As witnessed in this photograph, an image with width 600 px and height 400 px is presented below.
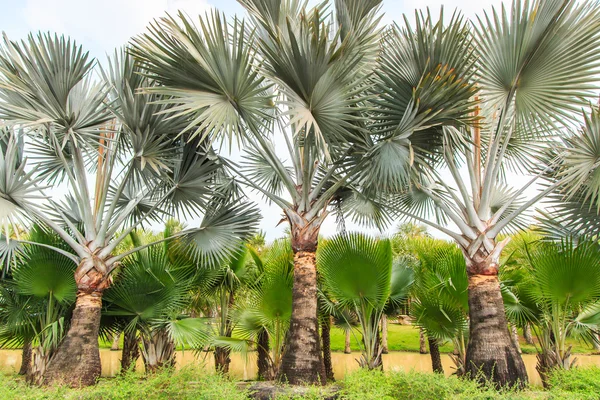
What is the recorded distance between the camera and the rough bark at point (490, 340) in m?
5.66

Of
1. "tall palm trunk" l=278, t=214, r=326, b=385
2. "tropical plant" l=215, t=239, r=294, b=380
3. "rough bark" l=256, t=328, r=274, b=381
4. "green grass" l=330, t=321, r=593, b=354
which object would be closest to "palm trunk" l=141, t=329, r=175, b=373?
"tropical plant" l=215, t=239, r=294, b=380

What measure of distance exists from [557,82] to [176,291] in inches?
278

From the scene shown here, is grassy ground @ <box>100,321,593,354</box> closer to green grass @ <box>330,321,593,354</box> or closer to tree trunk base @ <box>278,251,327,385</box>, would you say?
green grass @ <box>330,321,593,354</box>

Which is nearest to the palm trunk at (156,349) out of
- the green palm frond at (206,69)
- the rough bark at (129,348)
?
the rough bark at (129,348)

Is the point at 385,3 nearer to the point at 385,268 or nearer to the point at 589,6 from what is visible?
the point at 589,6

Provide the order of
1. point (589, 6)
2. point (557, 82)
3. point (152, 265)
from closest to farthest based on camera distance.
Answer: point (589, 6)
point (557, 82)
point (152, 265)

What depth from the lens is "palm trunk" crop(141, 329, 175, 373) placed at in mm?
8109

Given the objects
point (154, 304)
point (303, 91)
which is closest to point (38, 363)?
point (154, 304)

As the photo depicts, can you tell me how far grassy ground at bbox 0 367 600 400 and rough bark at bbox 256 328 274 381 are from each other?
3.48m

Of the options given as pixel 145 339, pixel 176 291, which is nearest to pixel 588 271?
pixel 176 291

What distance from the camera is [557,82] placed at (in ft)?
19.3

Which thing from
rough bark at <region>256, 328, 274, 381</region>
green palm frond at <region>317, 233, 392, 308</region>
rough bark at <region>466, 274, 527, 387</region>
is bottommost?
rough bark at <region>256, 328, 274, 381</region>

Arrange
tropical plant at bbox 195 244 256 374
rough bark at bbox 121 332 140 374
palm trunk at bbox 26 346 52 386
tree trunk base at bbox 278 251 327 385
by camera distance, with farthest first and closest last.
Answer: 1. tropical plant at bbox 195 244 256 374
2. rough bark at bbox 121 332 140 374
3. palm trunk at bbox 26 346 52 386
4. tree trunk base at bbox 278 251 327 385

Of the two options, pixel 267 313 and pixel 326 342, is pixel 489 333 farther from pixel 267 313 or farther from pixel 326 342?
pixel 326 342
